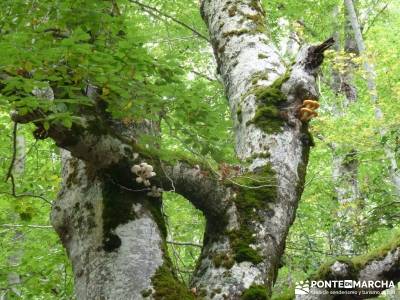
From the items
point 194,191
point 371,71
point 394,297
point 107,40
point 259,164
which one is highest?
point 371,71

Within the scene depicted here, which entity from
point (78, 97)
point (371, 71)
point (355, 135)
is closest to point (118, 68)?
point (78, 97)

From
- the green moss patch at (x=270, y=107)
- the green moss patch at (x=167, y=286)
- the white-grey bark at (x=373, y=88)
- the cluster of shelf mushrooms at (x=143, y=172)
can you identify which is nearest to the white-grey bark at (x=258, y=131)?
the green moss patch at (x=270, y=107)

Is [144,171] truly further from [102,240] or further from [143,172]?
[102,240]

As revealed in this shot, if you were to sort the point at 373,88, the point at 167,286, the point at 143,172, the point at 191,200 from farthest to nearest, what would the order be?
the point at 373,88 → the point at 191,200 → the point at 143,172 → the point at 167,286

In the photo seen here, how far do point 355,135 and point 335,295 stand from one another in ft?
18.6

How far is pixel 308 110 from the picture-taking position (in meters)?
2.96

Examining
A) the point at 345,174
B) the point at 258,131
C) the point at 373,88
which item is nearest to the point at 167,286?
the point at 258,131

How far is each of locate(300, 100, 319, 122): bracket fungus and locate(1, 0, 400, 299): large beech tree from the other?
0.17 feet

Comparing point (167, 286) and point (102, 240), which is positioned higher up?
point (102, 240)

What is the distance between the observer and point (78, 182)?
2.78m

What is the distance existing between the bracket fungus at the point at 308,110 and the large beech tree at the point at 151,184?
0.05 m

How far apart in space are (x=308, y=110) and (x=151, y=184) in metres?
1.10

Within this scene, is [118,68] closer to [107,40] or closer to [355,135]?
[107,40]

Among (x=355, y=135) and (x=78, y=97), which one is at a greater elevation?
(x=355, y=135)
